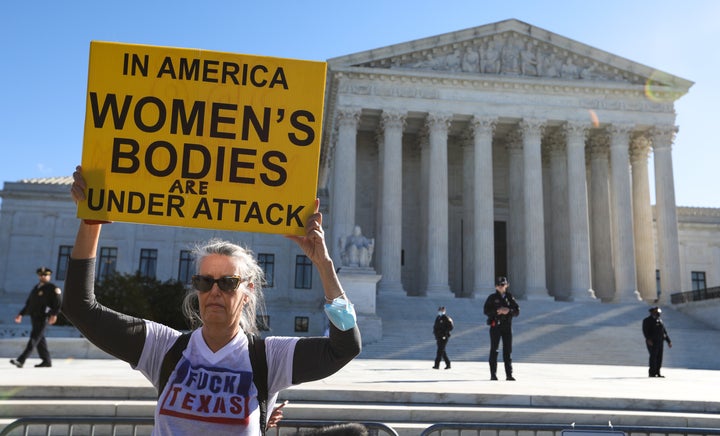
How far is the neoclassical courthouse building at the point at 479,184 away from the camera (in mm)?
41375

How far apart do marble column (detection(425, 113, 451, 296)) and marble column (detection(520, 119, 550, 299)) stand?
17.4 feet

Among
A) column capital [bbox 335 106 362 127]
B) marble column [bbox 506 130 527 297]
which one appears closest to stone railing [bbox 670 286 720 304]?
marble column [bbox 506 130 527 297]

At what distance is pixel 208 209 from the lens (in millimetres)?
3889

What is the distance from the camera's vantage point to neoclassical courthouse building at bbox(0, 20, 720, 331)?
41.4m

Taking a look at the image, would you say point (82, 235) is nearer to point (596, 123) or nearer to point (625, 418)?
point (625, 418)

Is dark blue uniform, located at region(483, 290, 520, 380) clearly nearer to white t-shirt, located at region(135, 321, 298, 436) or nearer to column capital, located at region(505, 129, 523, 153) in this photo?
white t-shirt, located at region(135, 321, 298, 436)

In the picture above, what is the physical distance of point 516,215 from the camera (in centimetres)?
4469

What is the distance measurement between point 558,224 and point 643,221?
230 inches

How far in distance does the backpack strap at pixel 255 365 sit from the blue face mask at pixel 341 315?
42cm

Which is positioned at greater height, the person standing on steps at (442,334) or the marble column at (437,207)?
the marble column at (437,207)

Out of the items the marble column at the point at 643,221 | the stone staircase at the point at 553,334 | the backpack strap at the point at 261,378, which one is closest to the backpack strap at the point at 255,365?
the backpack strap at the point at 261,378

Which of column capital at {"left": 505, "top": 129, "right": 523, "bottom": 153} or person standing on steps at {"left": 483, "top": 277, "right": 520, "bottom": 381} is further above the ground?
column capital at {"left": 505, "top": 129, "right": 523, "bottom": 153}

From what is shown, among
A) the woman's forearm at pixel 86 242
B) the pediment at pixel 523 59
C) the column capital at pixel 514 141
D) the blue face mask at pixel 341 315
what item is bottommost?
the blue face mask at pixel 341 315

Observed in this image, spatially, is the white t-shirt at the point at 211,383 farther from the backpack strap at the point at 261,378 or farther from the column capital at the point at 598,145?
the column capital at the point at 598,145
